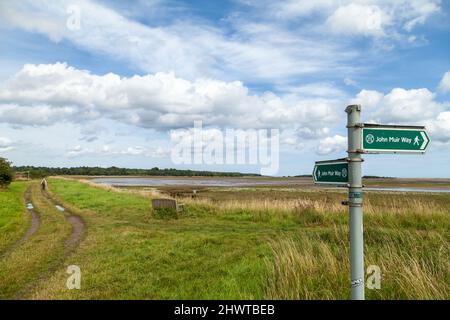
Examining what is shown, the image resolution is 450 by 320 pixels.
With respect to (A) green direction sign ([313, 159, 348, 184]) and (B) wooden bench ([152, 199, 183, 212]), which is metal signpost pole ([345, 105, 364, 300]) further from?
(B) wooden bench ([152, 199, 183, 212])

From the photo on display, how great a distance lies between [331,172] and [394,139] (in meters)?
0.69

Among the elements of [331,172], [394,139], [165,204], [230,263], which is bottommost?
[230,263]

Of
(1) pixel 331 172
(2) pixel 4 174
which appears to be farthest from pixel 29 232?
(2) pixel 4 174

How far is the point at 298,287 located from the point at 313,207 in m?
13.4

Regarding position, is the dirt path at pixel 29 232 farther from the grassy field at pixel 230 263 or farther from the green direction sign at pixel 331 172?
the green direction sign at pixel 331 172

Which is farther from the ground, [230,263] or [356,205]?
[356,205]

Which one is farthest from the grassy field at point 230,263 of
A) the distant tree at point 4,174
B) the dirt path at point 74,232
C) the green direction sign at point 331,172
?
the distant tree at point 4,174

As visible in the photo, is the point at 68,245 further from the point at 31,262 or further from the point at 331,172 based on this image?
the point at 331,172

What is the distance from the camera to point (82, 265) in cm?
888

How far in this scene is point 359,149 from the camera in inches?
146

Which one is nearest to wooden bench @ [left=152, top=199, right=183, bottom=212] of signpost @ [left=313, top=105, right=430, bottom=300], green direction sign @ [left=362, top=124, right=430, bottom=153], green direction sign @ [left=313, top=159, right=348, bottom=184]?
green direction sign @ [left=313, top=159, right=348, bottom=184]

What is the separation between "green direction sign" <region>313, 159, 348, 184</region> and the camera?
3.85m
